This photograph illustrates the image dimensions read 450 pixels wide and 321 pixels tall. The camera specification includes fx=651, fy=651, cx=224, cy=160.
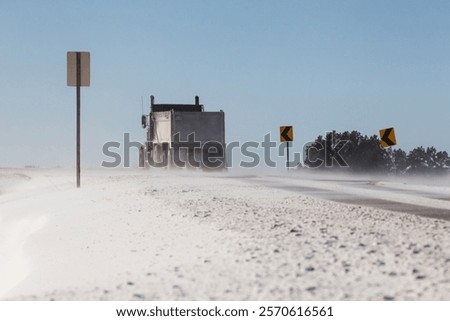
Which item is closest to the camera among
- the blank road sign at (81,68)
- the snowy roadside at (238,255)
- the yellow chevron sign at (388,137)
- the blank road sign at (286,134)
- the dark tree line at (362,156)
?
the snowy roadside at (238,255)

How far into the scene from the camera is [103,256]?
7.43 m

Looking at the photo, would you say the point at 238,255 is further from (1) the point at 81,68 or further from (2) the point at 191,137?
(2) the point at 191,137

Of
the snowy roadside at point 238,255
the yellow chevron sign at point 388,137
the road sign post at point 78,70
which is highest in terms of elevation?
the road sign post at point 78,70

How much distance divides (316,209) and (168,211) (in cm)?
248

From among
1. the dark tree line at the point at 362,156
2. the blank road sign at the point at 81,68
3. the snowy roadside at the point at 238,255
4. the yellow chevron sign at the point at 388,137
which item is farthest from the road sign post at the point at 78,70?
the dark tree line at the point at 362,156

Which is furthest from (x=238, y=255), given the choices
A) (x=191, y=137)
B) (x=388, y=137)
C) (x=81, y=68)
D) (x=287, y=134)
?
(x=191, y=137)

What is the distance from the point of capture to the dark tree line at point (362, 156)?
4556 centimetres

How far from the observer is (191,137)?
32.2m

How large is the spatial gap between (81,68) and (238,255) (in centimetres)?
1343

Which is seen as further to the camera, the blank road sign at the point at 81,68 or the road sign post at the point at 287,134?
the road sign post at the point at 287,134

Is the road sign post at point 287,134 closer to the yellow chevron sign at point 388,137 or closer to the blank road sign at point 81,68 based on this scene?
the yellow chevron sign at point 388,137

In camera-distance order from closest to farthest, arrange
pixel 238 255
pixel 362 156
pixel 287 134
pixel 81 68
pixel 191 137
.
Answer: pixel 238 255 → pixel 81 68 → pixel 287 134 → pixel 191 137 → pixel 362 156

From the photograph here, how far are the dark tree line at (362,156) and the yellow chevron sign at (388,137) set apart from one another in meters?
17.2
